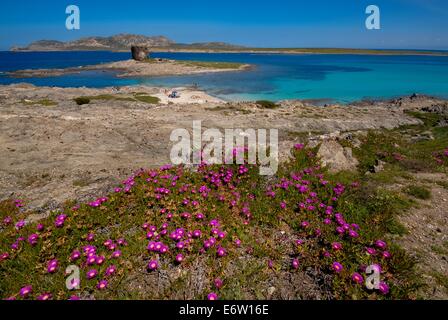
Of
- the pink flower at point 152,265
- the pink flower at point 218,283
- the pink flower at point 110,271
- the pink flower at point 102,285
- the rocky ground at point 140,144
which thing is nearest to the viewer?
the pink flower at point 102,285

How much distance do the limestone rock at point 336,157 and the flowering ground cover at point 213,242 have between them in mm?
2387

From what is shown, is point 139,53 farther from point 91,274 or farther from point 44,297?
point 44,297

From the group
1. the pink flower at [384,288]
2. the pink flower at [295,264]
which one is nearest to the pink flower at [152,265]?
the pink flower at [295,264]

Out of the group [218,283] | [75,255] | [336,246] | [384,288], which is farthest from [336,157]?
[75,255]

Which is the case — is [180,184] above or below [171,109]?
below

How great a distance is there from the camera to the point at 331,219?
8.36 meters

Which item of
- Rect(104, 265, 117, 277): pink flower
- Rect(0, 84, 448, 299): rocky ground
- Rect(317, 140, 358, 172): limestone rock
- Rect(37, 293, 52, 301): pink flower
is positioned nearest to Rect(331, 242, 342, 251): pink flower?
Rect(0, 84, 448, 299): rocky ground

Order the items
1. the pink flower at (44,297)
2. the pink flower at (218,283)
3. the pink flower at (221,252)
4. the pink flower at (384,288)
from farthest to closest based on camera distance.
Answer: the pink flower at (221,252), the pink flower at (218,283), the pink flower at (384,288), the pink flower at (44,297)

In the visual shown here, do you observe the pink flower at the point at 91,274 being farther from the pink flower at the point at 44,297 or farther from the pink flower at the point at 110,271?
the pink flower at the point at 44,297

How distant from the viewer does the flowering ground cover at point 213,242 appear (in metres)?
6.13

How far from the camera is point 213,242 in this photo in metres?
7.09

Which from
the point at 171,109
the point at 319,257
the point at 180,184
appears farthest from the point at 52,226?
the point at 171,109
